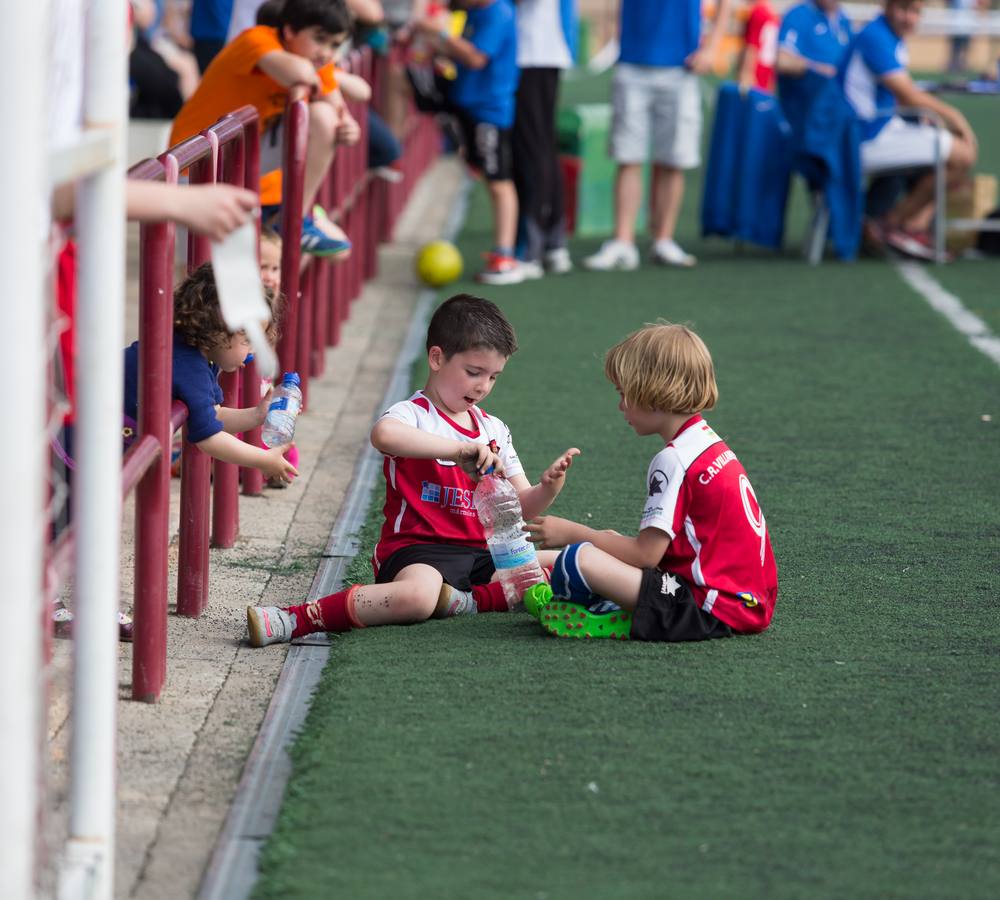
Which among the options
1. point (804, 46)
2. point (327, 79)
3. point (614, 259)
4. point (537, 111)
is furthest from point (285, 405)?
point (804, 46)

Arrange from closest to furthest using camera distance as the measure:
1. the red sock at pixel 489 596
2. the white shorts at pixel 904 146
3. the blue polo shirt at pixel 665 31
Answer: the red sock at pixel 489 596
the blue polo shirt at pixel 665 31
the white shorts at pixel 904 146

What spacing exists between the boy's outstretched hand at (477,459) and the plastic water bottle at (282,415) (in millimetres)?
399

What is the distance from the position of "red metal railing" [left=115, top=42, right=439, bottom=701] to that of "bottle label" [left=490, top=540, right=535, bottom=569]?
716mm

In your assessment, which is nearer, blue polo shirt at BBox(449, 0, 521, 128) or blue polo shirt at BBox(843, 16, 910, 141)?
blue polo shirt at BBox(449, 0, 521, 128)

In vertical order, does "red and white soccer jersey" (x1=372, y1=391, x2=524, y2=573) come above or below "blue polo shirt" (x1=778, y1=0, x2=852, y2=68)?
below

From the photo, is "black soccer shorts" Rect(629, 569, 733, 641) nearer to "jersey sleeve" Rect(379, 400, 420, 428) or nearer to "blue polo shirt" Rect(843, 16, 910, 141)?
"jersey sleeve" Rect(379, 400, 420, 428)

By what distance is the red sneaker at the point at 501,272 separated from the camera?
30.5 ft

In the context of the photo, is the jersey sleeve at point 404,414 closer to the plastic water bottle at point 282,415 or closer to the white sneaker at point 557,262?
the plastic water bottle at point 282,415

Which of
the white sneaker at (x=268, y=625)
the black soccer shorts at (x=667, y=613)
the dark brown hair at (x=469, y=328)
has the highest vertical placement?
the dark brown hair at (x=469, y=328)

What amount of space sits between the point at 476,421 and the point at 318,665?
782mm

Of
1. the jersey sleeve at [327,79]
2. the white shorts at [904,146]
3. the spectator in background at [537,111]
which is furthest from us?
the white shorts at [904,146]

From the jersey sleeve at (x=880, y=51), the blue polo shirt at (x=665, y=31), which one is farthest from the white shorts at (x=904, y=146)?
the blue polo shirt at (x=665, y=31)

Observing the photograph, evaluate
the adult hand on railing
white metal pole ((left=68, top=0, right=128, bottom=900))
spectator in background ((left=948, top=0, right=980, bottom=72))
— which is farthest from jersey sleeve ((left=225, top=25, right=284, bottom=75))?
spectator in background ((left=948, top=0, right=980, bottom=72))

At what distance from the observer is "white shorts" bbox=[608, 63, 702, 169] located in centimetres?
975
